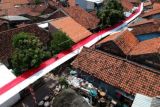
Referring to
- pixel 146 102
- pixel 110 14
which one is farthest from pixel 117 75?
pixel 110 14

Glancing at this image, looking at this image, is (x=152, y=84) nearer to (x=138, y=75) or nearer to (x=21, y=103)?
(x=138, y=75)

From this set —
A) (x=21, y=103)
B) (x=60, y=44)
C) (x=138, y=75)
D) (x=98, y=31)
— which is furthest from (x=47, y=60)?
(x=98, y=31)

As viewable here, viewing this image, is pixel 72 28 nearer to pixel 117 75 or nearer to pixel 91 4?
pixel 117 75

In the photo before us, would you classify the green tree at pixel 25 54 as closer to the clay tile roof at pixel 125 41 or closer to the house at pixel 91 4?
the clay tile roof at pixel 125 41

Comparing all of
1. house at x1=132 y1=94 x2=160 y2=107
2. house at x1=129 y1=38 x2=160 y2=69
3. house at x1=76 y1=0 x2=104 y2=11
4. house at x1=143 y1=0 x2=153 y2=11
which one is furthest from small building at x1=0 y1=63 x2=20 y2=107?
house at x1=143 y1=0 x2=153 y2=11

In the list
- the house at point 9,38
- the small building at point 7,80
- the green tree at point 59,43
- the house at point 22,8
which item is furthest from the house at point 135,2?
the small building at point 7,80

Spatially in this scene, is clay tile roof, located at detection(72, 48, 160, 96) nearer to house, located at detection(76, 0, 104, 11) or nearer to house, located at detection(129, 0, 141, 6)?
house, located at detection(76, 0, 104, 11)
